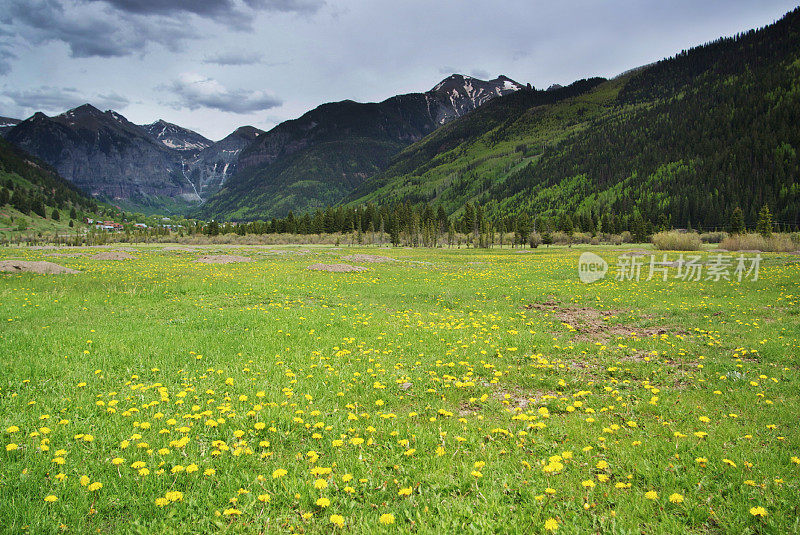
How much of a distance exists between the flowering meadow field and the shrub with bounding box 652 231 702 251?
57843mm

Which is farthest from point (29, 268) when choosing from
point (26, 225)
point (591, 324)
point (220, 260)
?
point (26, 225)

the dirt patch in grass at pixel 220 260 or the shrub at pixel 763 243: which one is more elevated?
the shrub at pixel 763 243

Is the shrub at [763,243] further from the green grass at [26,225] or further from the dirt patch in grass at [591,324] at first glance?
the green grass at [26,225]

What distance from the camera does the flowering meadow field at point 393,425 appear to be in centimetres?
411

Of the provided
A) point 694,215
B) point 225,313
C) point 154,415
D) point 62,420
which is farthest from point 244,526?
point 694,215

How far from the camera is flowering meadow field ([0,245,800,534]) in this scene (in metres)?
4.11

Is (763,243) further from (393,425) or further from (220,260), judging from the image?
(220,260)

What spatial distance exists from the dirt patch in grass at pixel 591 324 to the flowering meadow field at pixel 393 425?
157mm

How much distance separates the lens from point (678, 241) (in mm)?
61219

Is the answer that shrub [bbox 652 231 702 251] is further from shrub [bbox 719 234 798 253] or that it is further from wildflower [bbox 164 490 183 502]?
wildflower [bbox 164 490 183 502]

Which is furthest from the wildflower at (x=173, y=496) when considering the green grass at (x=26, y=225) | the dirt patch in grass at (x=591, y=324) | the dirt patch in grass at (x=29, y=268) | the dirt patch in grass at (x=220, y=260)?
the green grass at (x=26, y=225)

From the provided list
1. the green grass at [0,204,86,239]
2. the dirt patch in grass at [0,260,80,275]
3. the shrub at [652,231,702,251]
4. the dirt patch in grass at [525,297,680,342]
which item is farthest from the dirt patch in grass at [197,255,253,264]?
the green grass at [0,204,86,239]

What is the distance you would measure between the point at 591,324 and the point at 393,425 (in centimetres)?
1118

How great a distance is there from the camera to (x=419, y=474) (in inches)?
189
